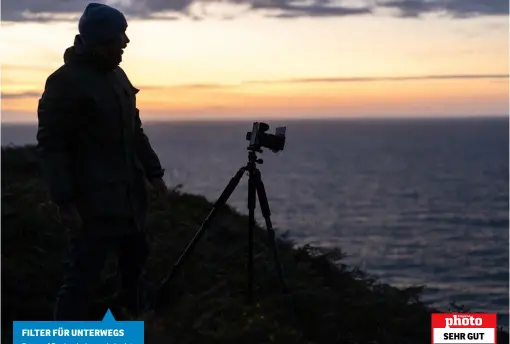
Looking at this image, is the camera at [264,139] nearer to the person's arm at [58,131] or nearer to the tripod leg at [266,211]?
the tripod leg at [266,211]

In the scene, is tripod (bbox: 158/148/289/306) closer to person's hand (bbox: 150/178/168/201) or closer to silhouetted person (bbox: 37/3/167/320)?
person's hand (bbox: 150/178/168/201)

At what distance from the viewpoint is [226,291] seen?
6840 mm

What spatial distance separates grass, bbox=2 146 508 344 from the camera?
583cm

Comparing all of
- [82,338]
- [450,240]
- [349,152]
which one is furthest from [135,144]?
[349,152]

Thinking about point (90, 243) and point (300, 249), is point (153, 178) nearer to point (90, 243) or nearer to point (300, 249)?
point (90, 243)

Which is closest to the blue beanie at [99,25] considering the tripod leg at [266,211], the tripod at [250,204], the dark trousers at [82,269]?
the dark trousers at [82,269]

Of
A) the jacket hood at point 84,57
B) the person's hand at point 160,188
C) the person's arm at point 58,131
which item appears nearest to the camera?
the person's arm at point 58,131

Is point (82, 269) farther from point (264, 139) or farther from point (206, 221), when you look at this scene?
point (264, 139)

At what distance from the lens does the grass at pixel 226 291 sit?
19.1 feet

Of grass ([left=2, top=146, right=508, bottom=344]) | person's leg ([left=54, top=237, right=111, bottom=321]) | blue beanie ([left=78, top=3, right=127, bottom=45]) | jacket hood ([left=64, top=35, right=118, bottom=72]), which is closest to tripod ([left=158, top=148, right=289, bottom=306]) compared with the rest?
grass ([left=2, top=146, right=508, bottom=344])

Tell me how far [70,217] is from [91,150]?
452mm

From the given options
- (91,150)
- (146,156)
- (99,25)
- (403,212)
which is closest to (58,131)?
(91,150)

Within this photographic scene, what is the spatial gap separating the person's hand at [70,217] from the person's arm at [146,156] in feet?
2.67

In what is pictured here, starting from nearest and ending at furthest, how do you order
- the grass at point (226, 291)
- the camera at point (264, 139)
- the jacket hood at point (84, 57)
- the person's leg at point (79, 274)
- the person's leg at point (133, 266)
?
the jacket hood at point (84, 57) → the person's leg at point (79, 274) → the person's leg at point (133, 266) → the grass at point (226, 291) → the camera at point (264, 139)
